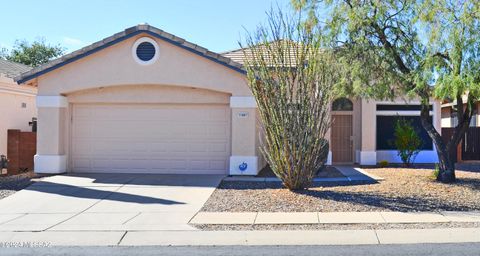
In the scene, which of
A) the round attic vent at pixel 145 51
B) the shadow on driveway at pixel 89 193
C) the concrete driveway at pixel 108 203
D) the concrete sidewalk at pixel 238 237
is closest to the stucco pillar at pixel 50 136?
the concrete driveway at pixel 108 203

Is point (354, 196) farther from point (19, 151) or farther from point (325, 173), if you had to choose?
point (19, 151)

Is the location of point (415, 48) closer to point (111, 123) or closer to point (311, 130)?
point (311, 130)

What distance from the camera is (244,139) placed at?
46.9 ft

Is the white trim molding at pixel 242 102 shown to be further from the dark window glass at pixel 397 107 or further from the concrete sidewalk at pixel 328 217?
the dark window glass at pixel 397 107

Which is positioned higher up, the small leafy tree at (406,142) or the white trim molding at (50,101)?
the white trim molding at (50,101)

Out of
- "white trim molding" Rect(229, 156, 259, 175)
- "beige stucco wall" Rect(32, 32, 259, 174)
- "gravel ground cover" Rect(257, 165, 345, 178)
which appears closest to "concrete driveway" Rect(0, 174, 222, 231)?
"white trim molding" Rect(229, 156, 259, 175)

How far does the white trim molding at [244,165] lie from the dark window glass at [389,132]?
6.71 meters

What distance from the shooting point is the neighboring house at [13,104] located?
700 inches

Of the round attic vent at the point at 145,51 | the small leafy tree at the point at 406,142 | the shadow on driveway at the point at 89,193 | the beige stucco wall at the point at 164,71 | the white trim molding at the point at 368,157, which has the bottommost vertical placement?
the shadow on driveway at the point at 89,193

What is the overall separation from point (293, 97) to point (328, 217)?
318 centimetres

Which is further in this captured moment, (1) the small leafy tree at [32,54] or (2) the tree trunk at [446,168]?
(1) the small leafy tree at [32,54]

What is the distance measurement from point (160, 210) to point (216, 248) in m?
3.08

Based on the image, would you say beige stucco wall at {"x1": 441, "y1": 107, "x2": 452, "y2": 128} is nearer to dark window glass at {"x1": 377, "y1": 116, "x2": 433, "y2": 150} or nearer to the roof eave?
dark window glass at {"x1": 377, "y1": 116, "x2": 433, "y2": 150}

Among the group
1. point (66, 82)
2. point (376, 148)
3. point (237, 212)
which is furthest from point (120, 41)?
point (376, 148)
